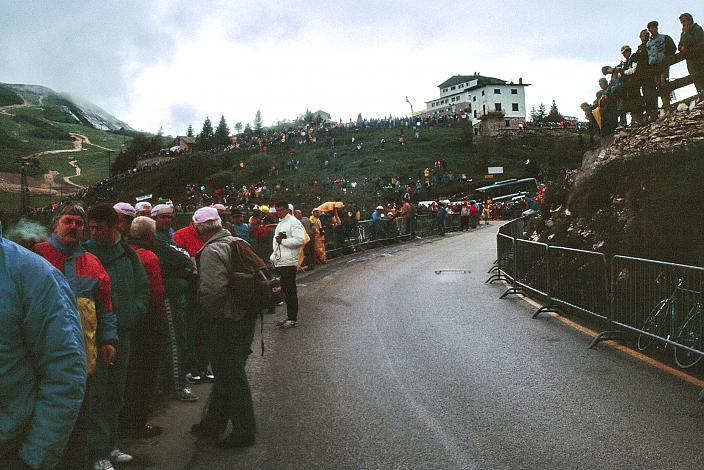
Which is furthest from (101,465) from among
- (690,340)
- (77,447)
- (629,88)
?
(629,88)

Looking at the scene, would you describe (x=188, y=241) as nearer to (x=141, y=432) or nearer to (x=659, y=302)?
(x=141, y=432)

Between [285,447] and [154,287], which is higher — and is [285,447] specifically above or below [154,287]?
below

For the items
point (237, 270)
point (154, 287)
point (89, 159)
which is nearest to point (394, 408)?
point (237, 270)

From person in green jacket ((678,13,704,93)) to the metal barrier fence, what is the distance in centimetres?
602

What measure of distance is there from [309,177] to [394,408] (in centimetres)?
7651

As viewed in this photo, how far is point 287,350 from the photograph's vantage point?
29.1 feet

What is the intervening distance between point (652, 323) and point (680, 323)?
0.67 metres

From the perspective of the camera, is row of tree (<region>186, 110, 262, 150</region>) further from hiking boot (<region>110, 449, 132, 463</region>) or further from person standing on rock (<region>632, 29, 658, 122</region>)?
hiking boot (<region>110, 449, 132, 463</region>)

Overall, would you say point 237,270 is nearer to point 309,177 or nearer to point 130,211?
point 130,211

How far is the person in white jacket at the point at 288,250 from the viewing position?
10.4 metres

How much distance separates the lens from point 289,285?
1051 centimetres

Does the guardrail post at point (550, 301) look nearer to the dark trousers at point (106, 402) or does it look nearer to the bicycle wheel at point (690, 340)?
the bicycle wheel at point (690, 340)

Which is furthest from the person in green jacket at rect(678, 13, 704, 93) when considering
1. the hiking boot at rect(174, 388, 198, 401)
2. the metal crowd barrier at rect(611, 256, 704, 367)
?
the hiking boot at rect(174, 388, 198, 401)

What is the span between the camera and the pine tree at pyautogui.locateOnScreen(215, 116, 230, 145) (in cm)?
14609
